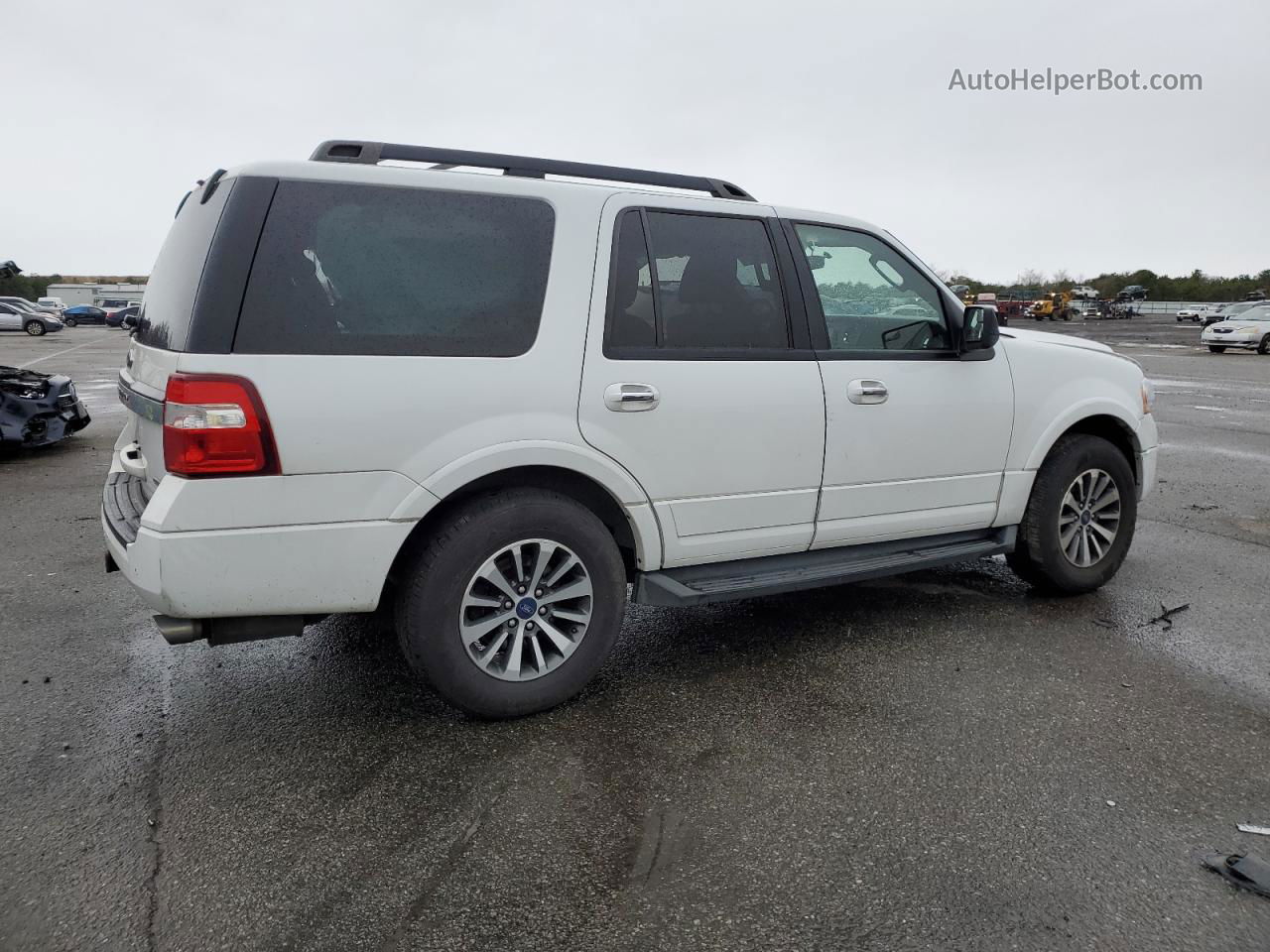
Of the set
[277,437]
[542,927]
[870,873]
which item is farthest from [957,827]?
[277,437]

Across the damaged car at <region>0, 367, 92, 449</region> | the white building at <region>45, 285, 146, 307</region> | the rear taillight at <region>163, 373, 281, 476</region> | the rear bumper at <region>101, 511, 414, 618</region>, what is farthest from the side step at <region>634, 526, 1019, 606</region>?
the white building at <region>45, 285, 146, 307</region>

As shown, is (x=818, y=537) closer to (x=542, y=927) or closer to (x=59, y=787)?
(x=542, y=927)

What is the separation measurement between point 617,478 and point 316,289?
4.08ft

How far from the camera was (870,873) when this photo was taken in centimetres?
247

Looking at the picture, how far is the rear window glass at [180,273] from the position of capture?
2895 millimetres

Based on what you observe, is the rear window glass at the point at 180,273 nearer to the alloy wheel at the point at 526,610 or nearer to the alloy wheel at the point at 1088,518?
the alloy wheel at the point at 526,610

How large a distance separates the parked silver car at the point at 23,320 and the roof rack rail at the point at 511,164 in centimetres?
4448

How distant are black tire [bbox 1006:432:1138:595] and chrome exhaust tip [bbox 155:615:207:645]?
3858mm

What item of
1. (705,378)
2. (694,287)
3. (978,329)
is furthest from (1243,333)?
(705,378)

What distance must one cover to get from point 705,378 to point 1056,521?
225cm

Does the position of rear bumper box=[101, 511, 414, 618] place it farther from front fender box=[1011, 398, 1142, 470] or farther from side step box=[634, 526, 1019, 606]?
front fender box=[1011, 398, 1142, 470]

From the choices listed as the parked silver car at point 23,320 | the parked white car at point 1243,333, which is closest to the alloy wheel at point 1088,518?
the parked white car at point 1243,333

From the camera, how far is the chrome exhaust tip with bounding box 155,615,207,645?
113 inches

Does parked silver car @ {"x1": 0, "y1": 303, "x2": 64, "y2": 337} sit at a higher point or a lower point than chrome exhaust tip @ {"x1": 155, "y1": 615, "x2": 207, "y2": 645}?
lower
